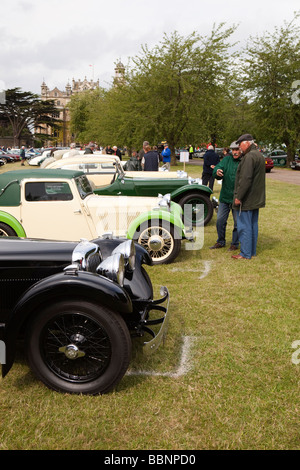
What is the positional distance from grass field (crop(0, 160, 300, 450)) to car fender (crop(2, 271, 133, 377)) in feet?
1.63

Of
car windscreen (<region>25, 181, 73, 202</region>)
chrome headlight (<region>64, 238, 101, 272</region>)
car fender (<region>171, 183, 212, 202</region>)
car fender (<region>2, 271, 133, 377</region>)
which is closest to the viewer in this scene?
car fender (<region>2, 271, 133, 377</region>)

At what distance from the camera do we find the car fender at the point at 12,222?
18.6 ft

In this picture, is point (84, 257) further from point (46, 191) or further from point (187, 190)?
point (187, 190)

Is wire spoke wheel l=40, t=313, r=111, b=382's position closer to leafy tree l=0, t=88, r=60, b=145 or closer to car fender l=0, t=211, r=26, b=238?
car fender l=0, t=211, r=26, b=238

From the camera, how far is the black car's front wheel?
269 cm

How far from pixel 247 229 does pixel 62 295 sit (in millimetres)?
4055

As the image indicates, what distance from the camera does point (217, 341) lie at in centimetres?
358

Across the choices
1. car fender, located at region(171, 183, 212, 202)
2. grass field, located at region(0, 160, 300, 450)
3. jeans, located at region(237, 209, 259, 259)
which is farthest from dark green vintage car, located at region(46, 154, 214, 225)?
grass field, located at region(0, 160, 300, 450)

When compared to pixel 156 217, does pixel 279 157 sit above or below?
above

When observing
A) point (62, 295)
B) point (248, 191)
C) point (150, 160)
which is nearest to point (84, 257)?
point (62, 295)

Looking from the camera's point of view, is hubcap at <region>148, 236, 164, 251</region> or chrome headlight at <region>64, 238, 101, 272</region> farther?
hubcap at <region>148, 236, 164, 251</region>

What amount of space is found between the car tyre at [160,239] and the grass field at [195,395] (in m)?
1.30

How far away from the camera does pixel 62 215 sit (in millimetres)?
5828
